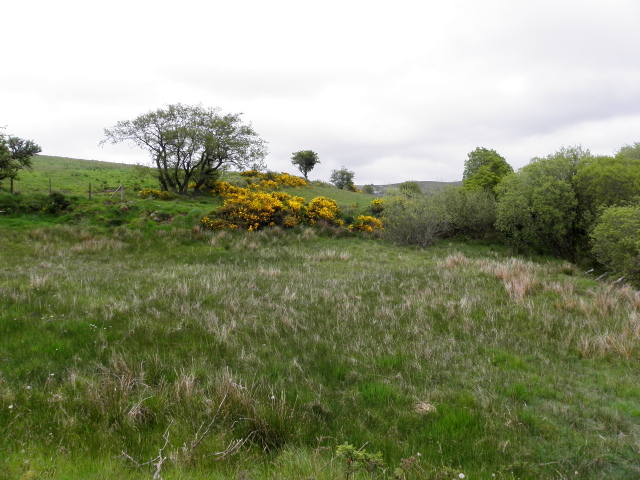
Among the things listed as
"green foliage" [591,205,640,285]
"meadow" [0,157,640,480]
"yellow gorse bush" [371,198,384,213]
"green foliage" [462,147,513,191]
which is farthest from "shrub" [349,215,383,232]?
"meadow" [0,157,640,480]

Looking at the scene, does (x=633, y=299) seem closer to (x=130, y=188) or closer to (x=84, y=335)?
(x=84, y=335)

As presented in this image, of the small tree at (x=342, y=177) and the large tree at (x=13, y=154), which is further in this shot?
the small tree at (x=342, y=177)

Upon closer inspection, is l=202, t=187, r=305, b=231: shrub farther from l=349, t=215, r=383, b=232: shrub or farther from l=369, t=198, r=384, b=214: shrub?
l=369, t=198, r=384, b=214: shrub

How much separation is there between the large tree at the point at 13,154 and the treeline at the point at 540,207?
25.2m

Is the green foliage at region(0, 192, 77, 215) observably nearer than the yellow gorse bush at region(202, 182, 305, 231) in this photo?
Yes

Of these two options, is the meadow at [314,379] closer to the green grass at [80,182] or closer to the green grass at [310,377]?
the green grass at [310,377]

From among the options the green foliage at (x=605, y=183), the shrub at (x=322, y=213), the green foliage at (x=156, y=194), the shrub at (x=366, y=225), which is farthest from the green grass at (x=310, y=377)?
the green foliage at (x=156, y=194)

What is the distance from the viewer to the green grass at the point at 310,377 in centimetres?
338

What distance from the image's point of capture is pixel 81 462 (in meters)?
2.95

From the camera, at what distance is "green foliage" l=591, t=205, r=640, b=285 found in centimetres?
1470

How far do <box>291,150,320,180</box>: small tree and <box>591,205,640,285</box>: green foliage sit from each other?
159 feet

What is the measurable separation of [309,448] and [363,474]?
0.73m

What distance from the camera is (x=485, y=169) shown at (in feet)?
111

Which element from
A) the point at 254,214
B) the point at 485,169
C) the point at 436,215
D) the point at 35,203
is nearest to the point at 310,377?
the point at 254,214
